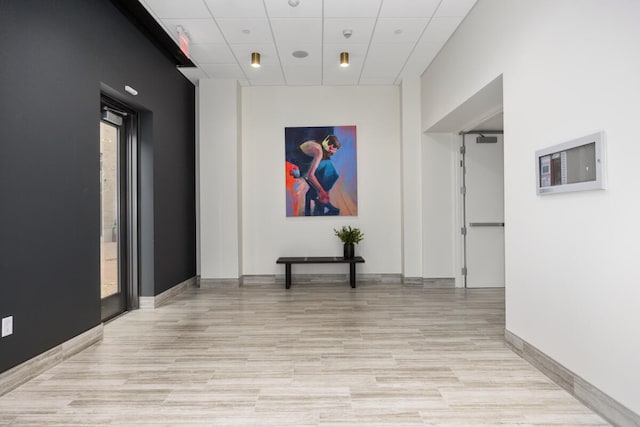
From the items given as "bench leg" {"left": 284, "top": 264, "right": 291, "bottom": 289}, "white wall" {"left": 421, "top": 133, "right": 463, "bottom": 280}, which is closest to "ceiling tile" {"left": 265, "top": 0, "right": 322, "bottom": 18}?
"white wall" {"left": 421, "top": 133, "right": 463, "bottom": 280}

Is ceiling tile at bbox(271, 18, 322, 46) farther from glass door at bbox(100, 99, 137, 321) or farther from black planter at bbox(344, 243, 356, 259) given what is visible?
black planter at bbox(344, 243, 356, 259)

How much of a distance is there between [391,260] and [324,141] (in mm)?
2290

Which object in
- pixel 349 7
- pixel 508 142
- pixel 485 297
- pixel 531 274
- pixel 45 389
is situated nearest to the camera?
pixel 45 389

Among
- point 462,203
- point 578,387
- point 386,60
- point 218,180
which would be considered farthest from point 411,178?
point 578,387

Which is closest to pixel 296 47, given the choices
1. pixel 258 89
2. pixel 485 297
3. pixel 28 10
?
pixel 258 89

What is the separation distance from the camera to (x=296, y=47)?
16.5 feet

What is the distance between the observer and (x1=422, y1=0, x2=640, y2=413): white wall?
2.07 m

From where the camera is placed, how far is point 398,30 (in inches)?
181

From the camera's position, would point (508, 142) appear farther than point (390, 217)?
No

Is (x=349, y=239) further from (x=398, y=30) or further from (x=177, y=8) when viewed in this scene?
(x=177, y=8)

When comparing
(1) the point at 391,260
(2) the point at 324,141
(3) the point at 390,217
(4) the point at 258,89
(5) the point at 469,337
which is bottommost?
(5) the point at 469,337

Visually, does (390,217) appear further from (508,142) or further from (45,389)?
(45,389)

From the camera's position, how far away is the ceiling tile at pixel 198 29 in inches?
171

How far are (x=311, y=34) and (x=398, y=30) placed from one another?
103cm
